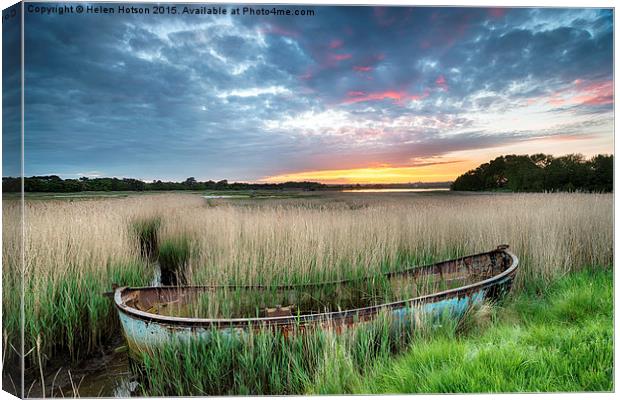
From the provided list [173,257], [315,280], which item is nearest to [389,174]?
[315,280]

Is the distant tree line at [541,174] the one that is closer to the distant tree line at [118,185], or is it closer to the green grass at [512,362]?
the green grass at [512,362]

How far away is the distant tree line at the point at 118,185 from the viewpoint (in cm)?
291

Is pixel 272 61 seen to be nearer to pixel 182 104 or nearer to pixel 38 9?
pixel 182 104

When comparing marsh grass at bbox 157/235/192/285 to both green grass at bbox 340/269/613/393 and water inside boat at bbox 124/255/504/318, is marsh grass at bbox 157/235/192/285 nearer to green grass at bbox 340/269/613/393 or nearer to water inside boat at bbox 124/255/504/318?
water inside boat at bbox 124/255/504/318

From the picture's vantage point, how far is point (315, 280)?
3.93 meters

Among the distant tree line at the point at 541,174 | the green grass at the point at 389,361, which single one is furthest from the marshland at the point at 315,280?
the distant tree line at the point at 541,174

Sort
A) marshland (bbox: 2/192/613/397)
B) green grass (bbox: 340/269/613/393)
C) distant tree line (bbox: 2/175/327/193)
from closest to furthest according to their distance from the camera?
1. green grass (bbox: 340/269/613/393)
2. marshland (bbox: 2/192/613/397)
3. distant tree line (bbox: 2/175/327/193)

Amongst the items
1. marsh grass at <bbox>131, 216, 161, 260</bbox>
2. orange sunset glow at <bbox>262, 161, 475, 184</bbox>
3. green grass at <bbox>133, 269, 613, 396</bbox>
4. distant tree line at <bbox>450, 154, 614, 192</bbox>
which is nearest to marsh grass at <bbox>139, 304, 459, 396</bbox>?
green grass at <bbox>133, 269, 613, 396</bbox>

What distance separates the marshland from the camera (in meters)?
2.74

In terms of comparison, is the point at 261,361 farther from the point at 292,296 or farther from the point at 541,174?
the point at 541,174

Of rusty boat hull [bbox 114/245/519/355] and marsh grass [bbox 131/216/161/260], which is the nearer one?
rusty boat hull [bbox 114/245/519/355]

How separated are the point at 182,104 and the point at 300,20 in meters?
1.12

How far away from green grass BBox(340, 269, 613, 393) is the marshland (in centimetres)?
1

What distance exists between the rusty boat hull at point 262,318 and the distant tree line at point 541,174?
64cm
